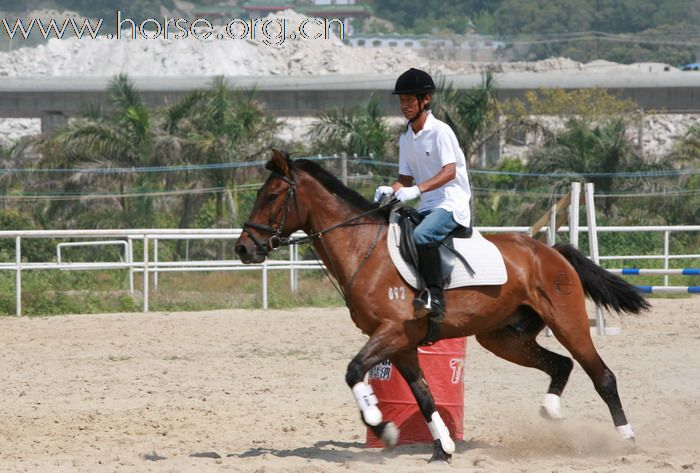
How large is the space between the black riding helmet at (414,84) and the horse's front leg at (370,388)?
161 cm

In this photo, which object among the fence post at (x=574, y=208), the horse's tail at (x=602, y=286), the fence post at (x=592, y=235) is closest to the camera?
the horse's tail at (x=602, y=286)

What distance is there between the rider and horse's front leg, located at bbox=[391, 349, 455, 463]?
0.37 meters

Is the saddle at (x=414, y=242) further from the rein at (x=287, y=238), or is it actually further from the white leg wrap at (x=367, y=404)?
the white leg wrap at (x=367, y=404)

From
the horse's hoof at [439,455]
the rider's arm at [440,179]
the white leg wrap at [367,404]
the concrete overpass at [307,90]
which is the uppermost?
the concrete overpass at [307,90]

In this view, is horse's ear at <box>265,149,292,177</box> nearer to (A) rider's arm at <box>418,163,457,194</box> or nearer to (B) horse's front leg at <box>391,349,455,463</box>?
(A) rider's arm at <box>418,163,457,194</box>

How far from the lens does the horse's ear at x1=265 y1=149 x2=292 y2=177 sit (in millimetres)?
7258

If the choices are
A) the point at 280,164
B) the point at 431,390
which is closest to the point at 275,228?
the point at 280,164

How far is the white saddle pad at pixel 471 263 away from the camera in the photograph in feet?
23.6

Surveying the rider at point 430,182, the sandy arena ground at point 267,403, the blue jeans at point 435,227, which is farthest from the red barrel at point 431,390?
the blue jeans at point 435,227

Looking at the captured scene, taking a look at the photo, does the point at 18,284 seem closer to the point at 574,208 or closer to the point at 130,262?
the point at 130,262

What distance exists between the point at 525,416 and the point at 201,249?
17877 millimetres

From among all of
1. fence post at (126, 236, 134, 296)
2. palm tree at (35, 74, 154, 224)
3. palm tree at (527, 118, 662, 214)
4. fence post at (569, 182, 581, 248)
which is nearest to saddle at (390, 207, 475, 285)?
fence post at (569, 182, 581, 248)

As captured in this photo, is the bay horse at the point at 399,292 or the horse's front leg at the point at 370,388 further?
the bay horse at the point at 399,292

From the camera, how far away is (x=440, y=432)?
7012mm
